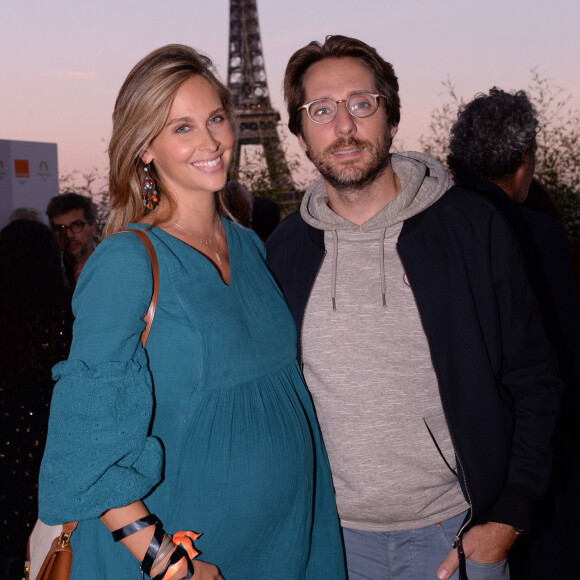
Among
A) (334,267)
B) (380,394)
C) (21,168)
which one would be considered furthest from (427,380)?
(21,168)

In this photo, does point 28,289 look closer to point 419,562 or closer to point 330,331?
point 330,331

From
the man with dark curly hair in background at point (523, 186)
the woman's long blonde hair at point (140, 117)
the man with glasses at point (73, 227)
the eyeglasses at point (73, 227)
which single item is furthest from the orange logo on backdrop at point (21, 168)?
the woman's long blonde hair at point (140, 117)

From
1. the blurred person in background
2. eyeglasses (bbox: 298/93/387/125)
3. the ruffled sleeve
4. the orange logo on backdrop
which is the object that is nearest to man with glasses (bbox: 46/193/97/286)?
the blurred person in background

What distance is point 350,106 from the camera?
9.43 ft

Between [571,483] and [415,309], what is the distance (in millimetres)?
1738

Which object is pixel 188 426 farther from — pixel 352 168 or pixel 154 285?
pixel 352 168

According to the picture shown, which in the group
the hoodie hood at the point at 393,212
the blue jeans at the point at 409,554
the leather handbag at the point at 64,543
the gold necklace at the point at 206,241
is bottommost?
the blue jeans at the point at 409,554

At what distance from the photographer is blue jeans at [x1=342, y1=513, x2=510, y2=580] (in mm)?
2572

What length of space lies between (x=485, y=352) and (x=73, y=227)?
4.25 metres

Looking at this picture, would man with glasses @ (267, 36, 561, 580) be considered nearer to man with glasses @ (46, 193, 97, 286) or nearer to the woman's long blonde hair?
the woman's long blonde hair

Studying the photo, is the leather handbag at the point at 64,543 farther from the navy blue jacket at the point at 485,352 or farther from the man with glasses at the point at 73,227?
the man with glasses at the point at 73,227

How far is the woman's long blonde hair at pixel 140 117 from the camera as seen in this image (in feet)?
7.82

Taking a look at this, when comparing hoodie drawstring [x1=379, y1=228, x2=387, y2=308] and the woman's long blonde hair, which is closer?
the woman's long blonde hair

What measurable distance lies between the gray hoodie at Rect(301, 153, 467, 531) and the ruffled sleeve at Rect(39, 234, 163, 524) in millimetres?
791
